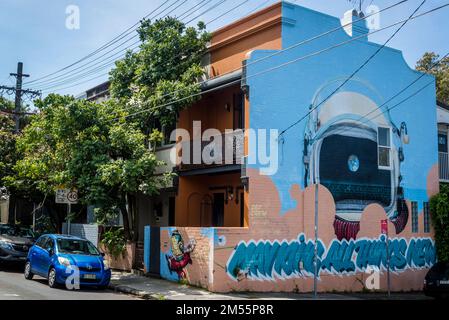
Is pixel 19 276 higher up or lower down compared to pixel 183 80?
lower down

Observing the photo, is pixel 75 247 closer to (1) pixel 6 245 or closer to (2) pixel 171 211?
(1) pixel 6 245

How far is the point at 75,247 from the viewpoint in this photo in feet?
54.6

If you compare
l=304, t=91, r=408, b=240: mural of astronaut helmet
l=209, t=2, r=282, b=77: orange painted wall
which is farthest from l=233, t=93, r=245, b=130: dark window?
l=304, t=91, r=408, b=240: mural of astronaut helmet

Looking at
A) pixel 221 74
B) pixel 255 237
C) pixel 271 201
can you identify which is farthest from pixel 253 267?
pixel 221 74

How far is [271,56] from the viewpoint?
17.5m

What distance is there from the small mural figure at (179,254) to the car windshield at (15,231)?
23.2 feet

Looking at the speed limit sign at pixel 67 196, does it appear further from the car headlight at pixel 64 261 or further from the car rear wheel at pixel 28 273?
the car headlight at pixel 64 261

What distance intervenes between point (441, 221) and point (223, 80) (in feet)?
35.6

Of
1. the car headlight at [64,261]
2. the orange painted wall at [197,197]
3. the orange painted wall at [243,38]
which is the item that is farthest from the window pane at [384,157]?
the car headlight at [64,261]

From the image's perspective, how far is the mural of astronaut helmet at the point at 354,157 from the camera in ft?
61.9

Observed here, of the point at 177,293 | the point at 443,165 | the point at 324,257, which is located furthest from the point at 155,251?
the point at 443,165

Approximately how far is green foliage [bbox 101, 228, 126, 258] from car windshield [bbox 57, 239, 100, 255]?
147 inches

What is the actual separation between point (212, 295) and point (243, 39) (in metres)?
9.20

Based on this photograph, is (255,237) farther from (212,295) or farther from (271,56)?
(271,56)
